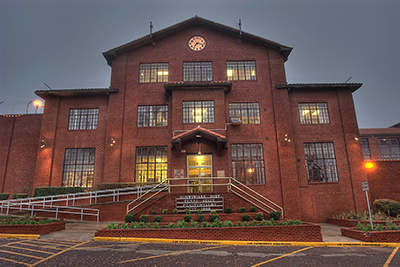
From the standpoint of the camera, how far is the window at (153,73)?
65.1ft

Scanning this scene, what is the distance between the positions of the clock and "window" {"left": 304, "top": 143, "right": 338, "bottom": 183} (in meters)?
12.2

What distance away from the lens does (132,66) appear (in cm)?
2014

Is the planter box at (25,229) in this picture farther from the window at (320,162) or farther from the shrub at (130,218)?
the window at (320,162)

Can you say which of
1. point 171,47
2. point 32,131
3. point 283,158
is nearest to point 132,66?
point 171,47

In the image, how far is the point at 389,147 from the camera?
34.6 m

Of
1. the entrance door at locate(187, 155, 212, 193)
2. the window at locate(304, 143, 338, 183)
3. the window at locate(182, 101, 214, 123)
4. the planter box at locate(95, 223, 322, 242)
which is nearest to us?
the planter box at locate(95, 223, 322, 242)

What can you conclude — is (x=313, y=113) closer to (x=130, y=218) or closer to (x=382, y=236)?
(x=382, y=236)

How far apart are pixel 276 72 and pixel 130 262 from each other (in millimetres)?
17854

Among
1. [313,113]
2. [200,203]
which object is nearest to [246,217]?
[200,203]

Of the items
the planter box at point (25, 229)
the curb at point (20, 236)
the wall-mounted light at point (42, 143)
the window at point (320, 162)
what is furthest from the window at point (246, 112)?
the wall-mounted light at point (42, 143)

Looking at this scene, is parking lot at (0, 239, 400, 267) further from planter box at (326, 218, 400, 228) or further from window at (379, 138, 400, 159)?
window at (379, 138, 400, 159)

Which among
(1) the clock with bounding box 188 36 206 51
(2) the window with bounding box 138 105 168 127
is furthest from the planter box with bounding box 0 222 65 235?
(1) the clock with bounding box 188 36 206 51

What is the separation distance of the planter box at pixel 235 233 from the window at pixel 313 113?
36.4 ft

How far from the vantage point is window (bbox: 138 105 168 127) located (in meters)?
18.7
